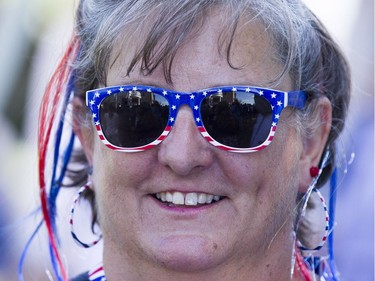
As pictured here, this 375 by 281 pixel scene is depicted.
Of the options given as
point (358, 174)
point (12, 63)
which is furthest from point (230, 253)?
point (12, 63)

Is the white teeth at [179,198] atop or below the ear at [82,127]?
below

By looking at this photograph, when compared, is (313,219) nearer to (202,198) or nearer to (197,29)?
(202,198)

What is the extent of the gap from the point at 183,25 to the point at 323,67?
68 cm

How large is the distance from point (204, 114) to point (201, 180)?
0.21m

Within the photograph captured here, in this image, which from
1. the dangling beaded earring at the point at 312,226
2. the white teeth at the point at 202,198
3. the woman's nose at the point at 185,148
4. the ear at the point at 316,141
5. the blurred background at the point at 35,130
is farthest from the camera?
the blurred background at the point at 35,130

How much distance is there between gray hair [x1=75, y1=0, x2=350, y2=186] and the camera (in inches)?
113

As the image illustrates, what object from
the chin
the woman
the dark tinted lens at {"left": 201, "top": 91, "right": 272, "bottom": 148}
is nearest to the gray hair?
the woman

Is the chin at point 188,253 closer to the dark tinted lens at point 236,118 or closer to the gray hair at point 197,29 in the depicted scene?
the dark tinted lens at point 236,118

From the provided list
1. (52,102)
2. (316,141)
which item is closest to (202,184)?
(316,141)

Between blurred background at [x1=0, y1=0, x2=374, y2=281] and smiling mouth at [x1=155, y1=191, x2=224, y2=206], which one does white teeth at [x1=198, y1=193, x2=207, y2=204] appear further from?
blurred background at [x1=0, y1=0, x2=374, y2=281]

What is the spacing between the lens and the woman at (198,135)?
283 centimetres

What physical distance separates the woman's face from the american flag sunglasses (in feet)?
0.09

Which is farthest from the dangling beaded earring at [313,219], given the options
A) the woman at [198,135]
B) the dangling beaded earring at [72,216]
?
the dangling beaded earring at [72,216]

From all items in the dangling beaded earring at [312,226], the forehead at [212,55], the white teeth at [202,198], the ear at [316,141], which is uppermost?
the forehead at [212,55]
